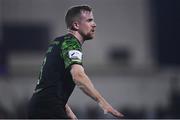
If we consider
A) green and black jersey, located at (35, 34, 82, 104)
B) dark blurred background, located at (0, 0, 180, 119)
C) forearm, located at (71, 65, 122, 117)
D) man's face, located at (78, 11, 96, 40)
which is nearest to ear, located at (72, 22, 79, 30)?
man's face, located at (78, 11, 96, 40)

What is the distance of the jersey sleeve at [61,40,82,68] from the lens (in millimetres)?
6785

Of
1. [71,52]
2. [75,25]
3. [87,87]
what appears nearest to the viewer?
[87,87]

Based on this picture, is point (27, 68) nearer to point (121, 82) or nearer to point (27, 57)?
point (27, 57)

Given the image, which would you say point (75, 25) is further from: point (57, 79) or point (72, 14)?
point (57, 79)

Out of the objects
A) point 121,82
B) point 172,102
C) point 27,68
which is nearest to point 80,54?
point 172,102

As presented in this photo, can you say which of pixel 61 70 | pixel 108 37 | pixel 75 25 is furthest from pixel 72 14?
pixel 108 37

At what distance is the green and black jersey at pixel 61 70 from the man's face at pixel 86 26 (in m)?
0.13

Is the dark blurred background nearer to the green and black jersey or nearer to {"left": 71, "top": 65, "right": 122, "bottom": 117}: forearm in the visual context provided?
the green and black jersey

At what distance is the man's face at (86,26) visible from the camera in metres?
7.05

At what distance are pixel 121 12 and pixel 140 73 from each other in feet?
8.50

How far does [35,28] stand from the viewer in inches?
914

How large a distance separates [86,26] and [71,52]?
0.34 metres

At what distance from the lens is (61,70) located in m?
6.88

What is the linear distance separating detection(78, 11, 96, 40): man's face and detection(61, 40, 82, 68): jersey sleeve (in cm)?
14
